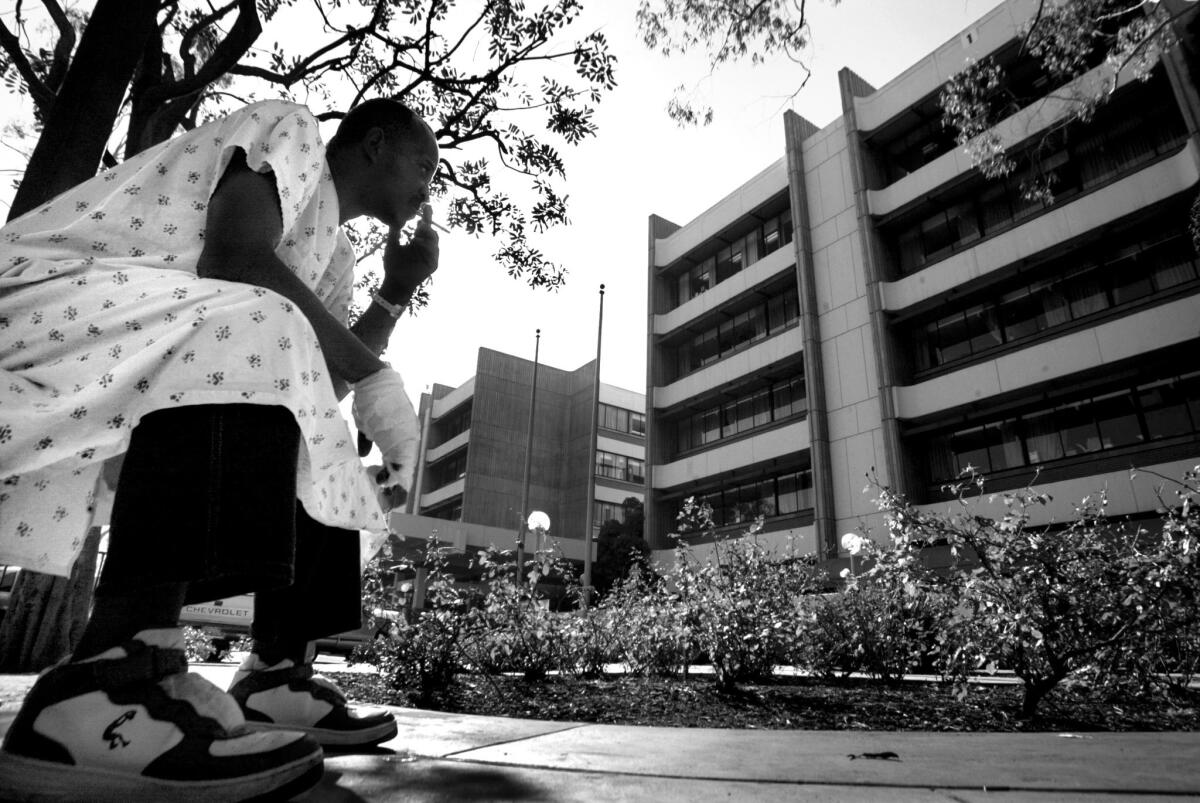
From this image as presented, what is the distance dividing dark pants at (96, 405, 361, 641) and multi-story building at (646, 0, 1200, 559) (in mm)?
12557

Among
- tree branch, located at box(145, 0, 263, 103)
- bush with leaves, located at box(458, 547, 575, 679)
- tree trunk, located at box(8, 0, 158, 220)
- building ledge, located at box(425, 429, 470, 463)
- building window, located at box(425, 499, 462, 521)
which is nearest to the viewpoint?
tree trunk, located at box(8, 0, 158, 220)

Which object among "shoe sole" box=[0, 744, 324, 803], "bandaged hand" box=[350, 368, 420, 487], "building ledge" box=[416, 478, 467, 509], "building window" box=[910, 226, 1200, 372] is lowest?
"shoe sole" box=[0, 744, 324, 803]

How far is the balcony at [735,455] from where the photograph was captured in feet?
72.0

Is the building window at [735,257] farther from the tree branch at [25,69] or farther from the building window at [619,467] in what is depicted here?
the tree branch at [25,69]

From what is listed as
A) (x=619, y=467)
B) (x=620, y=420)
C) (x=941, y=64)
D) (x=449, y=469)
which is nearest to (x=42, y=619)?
(x=941, y=64)

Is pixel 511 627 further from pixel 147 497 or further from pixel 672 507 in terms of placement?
pixel 672 507

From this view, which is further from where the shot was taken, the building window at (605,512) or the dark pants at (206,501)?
the building window at (605,512)

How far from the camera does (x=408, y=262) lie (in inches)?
73.5

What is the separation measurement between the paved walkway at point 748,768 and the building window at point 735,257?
25.3 m

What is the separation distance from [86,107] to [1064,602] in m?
5.73

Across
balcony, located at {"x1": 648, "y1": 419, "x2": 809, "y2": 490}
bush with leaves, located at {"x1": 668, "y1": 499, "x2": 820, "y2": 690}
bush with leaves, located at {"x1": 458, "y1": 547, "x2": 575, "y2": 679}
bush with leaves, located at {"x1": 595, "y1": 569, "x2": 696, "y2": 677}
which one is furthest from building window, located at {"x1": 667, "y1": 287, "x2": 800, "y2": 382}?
bush with leaves, located at {"x1": 458, "y1": 547, "x2": 575, "y2": 679}

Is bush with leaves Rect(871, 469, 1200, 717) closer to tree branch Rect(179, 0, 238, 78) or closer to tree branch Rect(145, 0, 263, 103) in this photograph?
tree branch Rect(145, 0, 263, 103)

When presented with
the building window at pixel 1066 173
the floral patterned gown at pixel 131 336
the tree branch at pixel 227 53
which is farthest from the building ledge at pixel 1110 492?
the floral patterned gown at pixel 131 336

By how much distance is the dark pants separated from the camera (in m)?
0.90
